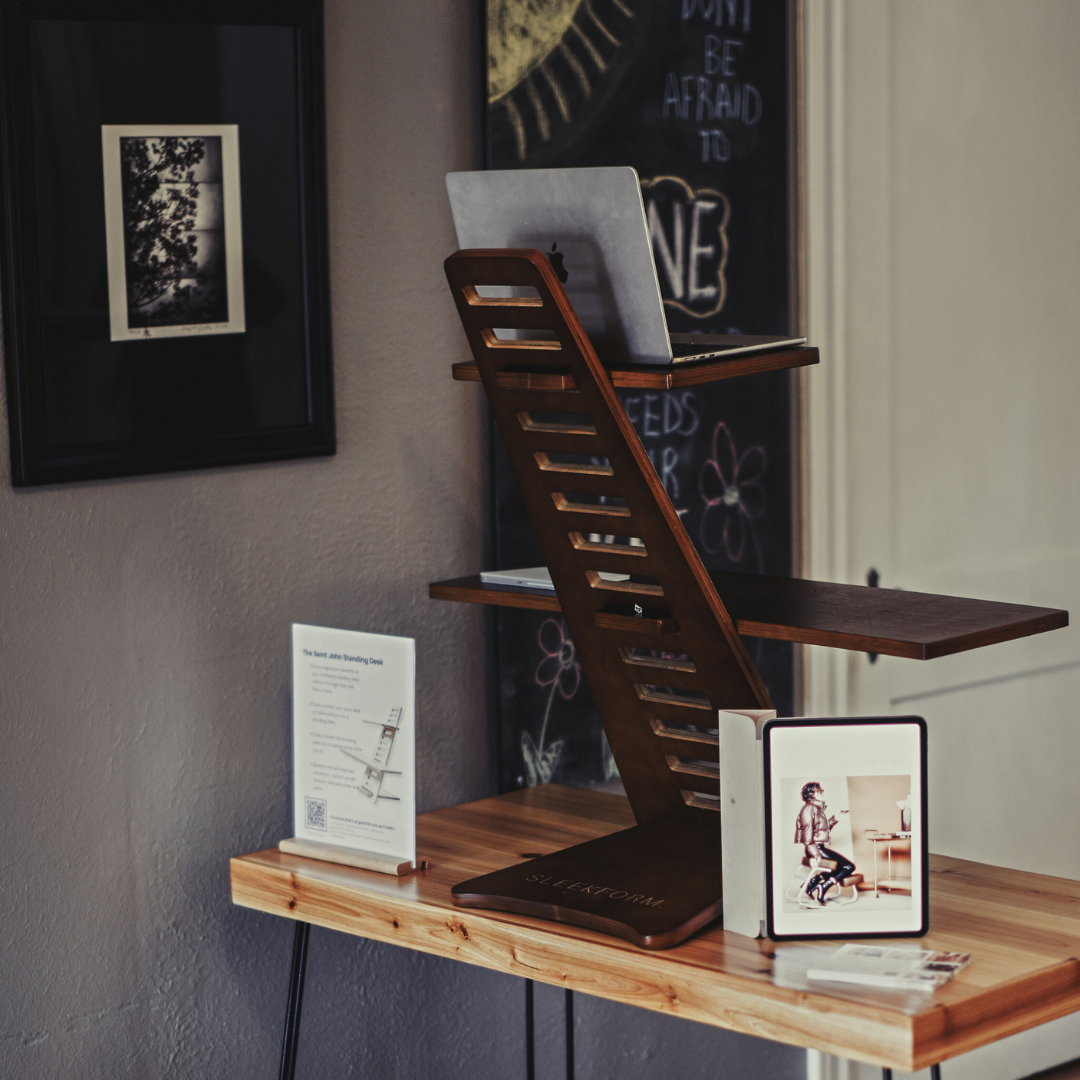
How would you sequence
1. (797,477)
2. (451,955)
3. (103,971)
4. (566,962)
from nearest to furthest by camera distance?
(566,962) < (451,955) < (103,971) < (797,477)

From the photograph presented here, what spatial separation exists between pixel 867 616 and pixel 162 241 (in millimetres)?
995

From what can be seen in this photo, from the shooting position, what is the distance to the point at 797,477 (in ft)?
9.41

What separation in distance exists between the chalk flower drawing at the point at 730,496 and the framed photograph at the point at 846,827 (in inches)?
39.0

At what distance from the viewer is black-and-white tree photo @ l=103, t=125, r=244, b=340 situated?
6.57 ft

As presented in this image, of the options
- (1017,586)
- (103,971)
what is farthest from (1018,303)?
(103,971)

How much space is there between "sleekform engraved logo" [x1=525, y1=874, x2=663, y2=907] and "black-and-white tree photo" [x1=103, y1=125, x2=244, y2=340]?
822 mm

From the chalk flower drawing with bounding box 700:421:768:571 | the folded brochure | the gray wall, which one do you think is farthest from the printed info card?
the chalk flower drawing with bounding box 700:421:768:571

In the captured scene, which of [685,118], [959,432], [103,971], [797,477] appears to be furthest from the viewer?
[959,432]

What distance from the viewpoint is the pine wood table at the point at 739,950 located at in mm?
1549

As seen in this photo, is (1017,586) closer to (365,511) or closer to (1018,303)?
(1018,303)

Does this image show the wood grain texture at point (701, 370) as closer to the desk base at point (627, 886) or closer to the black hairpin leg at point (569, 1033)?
the desk base at point (627, 886)

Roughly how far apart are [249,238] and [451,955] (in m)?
0.96

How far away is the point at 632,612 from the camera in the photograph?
1966mm

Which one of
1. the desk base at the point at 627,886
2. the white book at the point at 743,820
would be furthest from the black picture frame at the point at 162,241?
the white book at the point at 743,820
